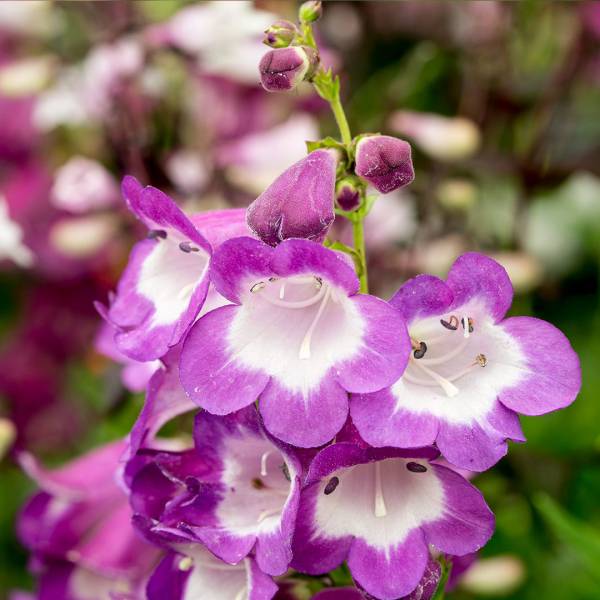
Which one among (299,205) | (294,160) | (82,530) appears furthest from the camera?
(294,160)

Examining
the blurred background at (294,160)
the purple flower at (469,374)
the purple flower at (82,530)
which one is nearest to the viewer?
the purple flower at (469,374)

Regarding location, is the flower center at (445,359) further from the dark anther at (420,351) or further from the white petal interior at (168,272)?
the white petal interior at (168,272)

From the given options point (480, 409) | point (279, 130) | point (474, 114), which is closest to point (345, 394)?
point (480, 409)

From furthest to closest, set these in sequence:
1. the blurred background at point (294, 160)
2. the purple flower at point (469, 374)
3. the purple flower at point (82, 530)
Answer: the blurred background at point (294, 160) < the purple flower at point (82, 530) < the purple flower at point (469, 374)

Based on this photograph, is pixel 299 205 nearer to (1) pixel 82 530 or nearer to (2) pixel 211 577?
(2) pixel 211 577

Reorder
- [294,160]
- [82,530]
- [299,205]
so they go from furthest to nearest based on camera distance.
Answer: [294,160] < [82,530] < [299,205]

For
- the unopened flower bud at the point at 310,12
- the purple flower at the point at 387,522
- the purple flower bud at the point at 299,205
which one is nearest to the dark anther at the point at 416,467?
the purple flower at the point at 387,522

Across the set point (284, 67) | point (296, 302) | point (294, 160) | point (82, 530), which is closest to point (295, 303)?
point (296, 302)

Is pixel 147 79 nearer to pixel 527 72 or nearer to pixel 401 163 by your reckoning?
pixel 527 72
